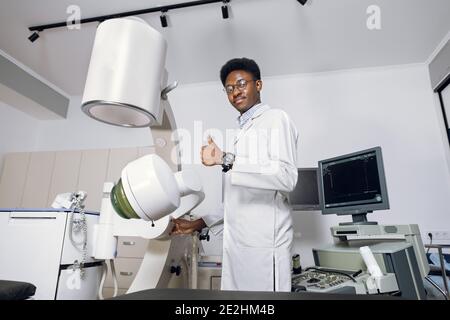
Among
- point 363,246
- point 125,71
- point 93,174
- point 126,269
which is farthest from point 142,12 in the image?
point 363,246

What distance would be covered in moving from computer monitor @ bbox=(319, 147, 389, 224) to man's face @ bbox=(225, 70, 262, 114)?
65 cm

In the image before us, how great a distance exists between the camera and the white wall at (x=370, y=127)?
2336mm

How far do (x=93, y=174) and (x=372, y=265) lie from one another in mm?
2467

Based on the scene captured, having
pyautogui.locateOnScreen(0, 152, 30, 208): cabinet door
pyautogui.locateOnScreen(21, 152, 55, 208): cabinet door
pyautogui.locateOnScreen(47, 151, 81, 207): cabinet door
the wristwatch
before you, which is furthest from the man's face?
pyautogui.locateOnScreen(0, 152, 30, 208): cabinet door

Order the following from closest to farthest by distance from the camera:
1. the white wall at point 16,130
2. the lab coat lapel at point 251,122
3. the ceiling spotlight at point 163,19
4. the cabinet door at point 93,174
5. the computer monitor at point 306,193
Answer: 1. the lab coat lapel at point 251,122
2. the computer monitor at point 306,193
3. the ceiling spotlight at point 163,19
4. the cabinet door at point 93,174
5. the white wall at point 16,130

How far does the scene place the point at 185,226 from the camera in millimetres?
1124

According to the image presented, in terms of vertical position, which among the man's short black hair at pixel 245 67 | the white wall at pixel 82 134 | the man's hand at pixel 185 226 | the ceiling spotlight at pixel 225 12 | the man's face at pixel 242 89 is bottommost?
the man's hand at pixel 185 226

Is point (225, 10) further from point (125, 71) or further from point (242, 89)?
point (125, 71)

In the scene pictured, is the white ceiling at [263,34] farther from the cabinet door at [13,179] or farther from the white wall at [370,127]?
the cabinet door at [13,179]

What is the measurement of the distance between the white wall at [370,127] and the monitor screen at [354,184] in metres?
0.95

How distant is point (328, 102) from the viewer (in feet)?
8.83

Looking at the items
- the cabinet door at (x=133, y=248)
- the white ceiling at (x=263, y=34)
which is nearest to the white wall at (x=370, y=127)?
the white ceiling at (x=263, y=34)

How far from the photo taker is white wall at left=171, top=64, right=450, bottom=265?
7.66ft

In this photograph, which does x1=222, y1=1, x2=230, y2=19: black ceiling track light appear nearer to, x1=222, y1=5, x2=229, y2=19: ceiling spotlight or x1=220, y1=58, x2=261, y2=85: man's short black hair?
x1=222, y1=5, x2=229, y2=19: ceiling spotlight
